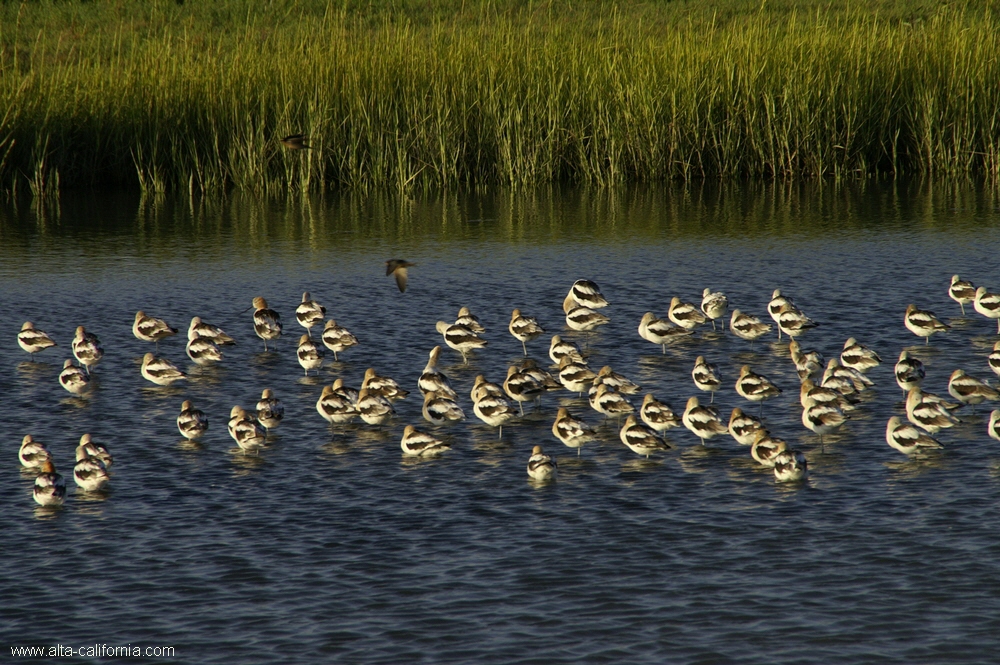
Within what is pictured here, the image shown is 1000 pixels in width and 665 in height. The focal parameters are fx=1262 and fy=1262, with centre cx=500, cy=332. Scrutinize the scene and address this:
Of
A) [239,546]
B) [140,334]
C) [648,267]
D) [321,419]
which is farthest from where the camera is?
[648,267]

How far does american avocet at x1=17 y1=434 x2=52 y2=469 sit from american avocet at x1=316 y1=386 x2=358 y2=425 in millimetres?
3544

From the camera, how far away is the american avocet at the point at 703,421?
50.1 ft

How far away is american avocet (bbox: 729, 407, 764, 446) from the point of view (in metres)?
14.9

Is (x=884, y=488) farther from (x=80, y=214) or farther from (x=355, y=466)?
(x=80, y=214)

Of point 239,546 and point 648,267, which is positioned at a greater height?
point 648,267

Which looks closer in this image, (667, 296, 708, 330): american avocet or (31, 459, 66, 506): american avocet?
(31, 459, 66, 506): american avocet

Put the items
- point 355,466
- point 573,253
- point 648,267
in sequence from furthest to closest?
point 573,253 < point 648,267 < point 355,466

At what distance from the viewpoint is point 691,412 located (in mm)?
15484

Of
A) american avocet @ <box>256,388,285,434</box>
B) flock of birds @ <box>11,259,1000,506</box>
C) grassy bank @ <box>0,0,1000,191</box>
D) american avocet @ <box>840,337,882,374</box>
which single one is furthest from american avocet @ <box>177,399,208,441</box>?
grassy bank @ <box>0,0,1000,191</box>

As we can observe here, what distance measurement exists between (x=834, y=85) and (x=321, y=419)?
21772 mm

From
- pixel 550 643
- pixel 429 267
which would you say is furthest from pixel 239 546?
pixel 429 267

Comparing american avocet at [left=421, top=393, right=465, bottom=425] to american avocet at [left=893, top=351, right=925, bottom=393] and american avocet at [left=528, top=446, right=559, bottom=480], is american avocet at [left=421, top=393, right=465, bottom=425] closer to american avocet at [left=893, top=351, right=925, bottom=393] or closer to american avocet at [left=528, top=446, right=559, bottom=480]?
american avocet at [left=528, top=446, right=559, bottom=480]

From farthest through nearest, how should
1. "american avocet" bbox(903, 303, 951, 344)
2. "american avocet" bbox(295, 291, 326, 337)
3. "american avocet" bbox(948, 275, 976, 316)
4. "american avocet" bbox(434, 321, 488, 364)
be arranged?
"american avocet" bbox(295, 291, 326, 337)
"american avocet" bbox(948, 275, 976, 316)
"american avocet" bbox(434, 321, 488, 364)
"american avocet" bbox(903, 303, 951, 344)

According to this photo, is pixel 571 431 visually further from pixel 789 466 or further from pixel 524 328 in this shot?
pixel 524 328
